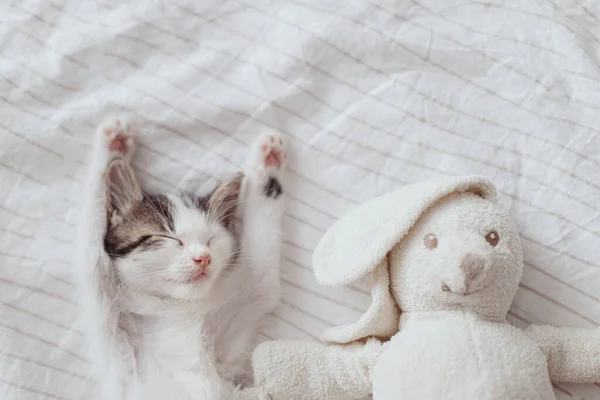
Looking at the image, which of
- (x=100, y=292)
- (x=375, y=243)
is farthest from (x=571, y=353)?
(x=100, y=292)

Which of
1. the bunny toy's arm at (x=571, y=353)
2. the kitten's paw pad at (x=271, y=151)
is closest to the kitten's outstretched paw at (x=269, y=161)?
the kitten's paw pad at (x=271, y=151)

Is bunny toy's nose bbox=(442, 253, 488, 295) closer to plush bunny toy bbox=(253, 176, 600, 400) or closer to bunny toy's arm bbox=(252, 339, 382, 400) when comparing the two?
plush bunny toy bbox=(253, 176, 600, 400)

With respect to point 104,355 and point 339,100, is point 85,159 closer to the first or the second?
point 104,355

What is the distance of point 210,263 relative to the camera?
3.35 ft

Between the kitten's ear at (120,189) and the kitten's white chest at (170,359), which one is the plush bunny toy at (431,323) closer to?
the kitten's white chest at (170,359)

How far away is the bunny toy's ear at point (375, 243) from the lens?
3.02 feet

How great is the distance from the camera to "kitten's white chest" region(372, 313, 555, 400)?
842mm

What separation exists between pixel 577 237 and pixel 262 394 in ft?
2.13

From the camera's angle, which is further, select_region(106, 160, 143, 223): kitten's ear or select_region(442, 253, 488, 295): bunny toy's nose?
select_region(106, 160, 143, 223): kitten's ear

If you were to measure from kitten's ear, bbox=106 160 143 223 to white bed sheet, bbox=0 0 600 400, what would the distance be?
0.07 m

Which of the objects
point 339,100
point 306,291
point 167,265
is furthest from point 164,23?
point 306,291

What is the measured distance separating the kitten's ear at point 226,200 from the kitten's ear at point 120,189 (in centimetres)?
14

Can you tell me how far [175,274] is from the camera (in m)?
1.02

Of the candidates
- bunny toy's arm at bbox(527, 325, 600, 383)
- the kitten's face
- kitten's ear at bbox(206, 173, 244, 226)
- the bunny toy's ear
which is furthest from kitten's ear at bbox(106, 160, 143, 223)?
bunny toy's arm at bbox(527, 325, 600, 383)
